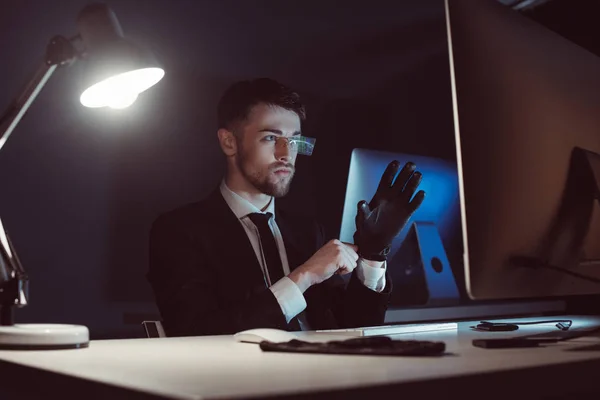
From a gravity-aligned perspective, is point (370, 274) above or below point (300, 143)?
below

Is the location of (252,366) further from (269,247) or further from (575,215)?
(269,247)

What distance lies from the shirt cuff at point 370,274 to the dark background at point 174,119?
2.56 ft

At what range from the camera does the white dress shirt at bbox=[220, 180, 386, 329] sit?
173cm

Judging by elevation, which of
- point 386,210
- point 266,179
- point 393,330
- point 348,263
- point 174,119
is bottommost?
point 393,330

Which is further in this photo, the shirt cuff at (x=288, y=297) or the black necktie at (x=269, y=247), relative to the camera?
the black necktie at (x=269, y=247)

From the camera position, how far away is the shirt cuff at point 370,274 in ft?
6.25

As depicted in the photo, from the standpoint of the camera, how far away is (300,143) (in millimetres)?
1998

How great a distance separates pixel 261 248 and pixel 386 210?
0.46 metres

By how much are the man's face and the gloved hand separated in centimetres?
41

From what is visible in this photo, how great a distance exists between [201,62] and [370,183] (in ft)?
2.81

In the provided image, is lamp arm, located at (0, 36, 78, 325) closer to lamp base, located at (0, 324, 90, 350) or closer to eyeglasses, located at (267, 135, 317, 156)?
lamp base, located at (0, 324, 90, 350)

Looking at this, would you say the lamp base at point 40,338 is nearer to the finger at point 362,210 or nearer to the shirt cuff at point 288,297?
the shirt cuff at point 288,297

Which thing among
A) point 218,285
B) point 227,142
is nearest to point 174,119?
point 227,142

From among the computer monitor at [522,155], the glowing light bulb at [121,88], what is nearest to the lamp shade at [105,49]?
the glowing light bulb at [121,88]
